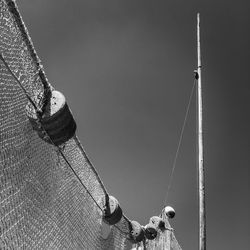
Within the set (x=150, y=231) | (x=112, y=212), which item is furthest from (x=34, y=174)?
(x=150, y=231)

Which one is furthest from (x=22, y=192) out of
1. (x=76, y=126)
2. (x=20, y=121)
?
(x=76, y=126)

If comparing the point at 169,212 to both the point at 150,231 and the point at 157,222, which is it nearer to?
the point at 157,222

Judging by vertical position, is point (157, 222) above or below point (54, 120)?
below

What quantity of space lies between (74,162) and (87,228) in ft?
2.57

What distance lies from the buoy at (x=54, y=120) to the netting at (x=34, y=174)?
0.16 feet

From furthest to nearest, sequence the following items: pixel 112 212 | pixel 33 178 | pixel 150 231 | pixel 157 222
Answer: pixel 157 222 → pixel 150 231 → pixel 112 212 → pixel 33 178

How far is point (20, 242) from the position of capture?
350cm

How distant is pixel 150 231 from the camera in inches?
310

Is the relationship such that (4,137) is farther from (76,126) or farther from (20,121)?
(76,126)

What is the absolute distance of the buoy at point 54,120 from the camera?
3809mm

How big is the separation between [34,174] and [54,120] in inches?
16.4

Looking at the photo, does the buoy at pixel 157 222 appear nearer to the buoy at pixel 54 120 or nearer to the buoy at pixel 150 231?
the buoy at pixel 150 231

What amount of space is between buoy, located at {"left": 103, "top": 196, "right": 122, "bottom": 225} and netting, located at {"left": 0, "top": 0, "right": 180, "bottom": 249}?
65cm

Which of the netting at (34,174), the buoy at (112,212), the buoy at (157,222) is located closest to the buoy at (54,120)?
the netting at (34,174)
